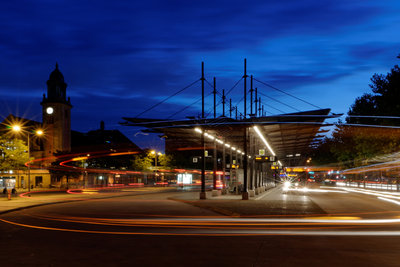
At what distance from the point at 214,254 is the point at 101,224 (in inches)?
323

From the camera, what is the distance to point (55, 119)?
93.8 metres

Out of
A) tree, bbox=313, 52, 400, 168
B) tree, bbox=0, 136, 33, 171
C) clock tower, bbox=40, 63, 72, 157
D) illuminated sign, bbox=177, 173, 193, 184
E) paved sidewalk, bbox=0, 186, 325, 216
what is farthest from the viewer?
clock tower, bbox=40, 63, 72, 157

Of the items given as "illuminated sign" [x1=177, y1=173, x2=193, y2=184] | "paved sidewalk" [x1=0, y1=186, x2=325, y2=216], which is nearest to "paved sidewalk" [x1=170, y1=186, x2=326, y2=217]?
"paved sidewalk" [x1=0, y1=186, x2=325, y2=216]

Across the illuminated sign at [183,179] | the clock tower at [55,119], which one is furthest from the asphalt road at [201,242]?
the clock tower at [55,119]

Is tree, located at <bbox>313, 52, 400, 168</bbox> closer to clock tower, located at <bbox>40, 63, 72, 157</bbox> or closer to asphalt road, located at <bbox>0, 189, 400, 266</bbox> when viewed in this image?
asphalt road, located at <bbox>0, 189, 400, 266</bbox>

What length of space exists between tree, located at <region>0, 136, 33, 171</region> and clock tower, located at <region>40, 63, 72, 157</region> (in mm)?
36288

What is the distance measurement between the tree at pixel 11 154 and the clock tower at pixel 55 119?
1429 inches

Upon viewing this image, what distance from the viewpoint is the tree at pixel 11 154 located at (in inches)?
2063

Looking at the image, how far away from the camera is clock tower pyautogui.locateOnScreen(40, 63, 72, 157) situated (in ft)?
304

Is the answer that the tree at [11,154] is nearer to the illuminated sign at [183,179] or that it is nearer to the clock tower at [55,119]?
the illuminated sign at [183,179]

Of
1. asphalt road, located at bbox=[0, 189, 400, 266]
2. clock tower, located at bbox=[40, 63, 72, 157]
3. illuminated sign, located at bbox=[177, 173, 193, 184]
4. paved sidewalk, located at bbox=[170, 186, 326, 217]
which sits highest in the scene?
clock tower, located at bbox=[40, 63, 72, 157]

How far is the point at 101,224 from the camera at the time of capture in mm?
17250

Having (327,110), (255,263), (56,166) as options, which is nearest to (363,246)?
(255,263)

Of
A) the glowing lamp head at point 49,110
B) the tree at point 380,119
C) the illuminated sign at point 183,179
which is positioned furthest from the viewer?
the glowing lamp head at point 49,110
